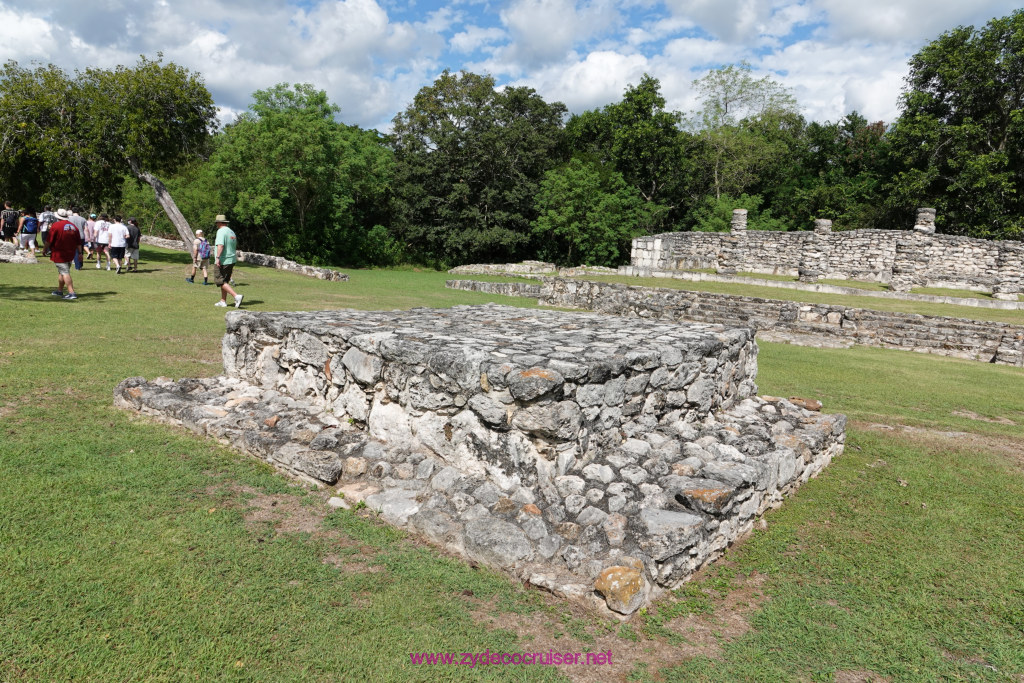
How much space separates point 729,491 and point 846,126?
46887 millimetres

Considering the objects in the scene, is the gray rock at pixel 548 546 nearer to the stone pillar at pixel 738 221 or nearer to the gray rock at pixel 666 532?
the gray rock at pixel 666 532

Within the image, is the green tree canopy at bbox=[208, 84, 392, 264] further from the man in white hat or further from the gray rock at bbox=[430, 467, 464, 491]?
the gray rock at bbox=[430, 467, 464, 491]

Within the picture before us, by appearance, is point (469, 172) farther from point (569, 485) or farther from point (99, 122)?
point (569, 485)

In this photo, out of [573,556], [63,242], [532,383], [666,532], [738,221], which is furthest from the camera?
[738,221]

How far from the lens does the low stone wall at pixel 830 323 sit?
11312mm

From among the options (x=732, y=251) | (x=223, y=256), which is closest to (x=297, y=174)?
(x=223, y=256)

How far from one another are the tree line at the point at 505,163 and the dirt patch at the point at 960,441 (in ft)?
65.6

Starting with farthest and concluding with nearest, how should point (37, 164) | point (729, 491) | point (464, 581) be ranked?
point (37, 164) < point (729, 491) < point (464, 581)

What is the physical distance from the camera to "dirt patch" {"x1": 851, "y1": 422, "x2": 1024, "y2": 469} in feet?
18.3

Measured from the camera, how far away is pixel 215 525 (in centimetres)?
348

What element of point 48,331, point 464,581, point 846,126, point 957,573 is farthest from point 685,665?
point 846,126

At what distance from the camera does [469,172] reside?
32031mm

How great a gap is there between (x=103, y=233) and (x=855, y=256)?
23565mm

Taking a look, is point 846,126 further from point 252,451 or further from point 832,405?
point 252,451
